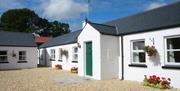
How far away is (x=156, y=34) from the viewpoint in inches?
380

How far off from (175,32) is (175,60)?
1409 mm

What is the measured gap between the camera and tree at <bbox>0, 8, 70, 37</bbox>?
163 ft

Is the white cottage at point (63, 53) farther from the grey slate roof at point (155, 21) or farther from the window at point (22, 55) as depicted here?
the grey slate roof at point (155, 21)

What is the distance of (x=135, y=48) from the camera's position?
11.2 meters

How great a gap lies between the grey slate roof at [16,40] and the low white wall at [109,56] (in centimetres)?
1326

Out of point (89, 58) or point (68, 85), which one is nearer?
point (68, 85)

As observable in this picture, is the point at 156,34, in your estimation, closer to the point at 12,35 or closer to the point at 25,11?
the point at 12,35

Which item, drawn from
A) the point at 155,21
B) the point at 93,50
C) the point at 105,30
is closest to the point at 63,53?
the point at 93,50

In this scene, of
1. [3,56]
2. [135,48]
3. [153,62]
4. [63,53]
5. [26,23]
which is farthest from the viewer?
[26,23]

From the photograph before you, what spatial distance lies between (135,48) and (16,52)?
1505 centimetres

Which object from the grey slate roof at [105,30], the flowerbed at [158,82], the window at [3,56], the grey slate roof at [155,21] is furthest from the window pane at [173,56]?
the window at [3,56]

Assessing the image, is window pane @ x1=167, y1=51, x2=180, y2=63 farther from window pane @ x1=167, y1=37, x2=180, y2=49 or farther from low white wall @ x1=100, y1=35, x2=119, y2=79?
low white wall @ x1=100, y1=35, x2=119, y2=79

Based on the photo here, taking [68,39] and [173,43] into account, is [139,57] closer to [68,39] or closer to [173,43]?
[173,43]

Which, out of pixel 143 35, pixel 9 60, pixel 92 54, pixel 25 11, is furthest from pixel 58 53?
pixel 25 11
